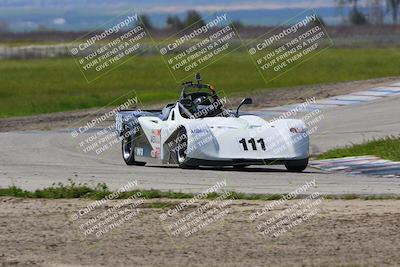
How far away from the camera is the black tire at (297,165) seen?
60.8 feet

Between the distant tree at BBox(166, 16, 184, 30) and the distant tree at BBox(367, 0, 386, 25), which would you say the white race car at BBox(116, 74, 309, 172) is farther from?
the distant tree at BBox(367, 0, 386, 25)

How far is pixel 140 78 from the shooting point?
56.7 m

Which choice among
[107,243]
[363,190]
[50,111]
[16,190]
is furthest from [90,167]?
[50,111]

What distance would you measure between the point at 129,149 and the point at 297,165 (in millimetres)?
4176

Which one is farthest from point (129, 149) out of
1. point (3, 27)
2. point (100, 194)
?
point (3, 27)

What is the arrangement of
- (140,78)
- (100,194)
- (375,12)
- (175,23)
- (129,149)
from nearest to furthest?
1. (100,194)
2. (129,149)
3. (140,78)
4. (175,23)
5. (375,12)

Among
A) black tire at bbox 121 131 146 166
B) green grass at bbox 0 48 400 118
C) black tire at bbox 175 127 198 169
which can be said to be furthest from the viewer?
green grass at bbox 0 48 400 118

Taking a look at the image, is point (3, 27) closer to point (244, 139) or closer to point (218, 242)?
point (244, 139)

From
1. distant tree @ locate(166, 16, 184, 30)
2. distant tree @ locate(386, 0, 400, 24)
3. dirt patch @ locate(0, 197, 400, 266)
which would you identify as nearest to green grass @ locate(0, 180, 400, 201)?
dirt patch @ locate(0, 197, 400, 266)

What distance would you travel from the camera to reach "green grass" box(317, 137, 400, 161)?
20469 millimetres

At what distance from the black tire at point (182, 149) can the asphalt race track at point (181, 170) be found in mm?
208

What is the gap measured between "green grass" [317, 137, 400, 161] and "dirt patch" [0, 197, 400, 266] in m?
7.40

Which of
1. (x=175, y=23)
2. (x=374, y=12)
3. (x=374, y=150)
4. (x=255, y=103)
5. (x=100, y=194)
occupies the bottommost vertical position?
(x=374, y=12)

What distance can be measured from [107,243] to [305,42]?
229ft
